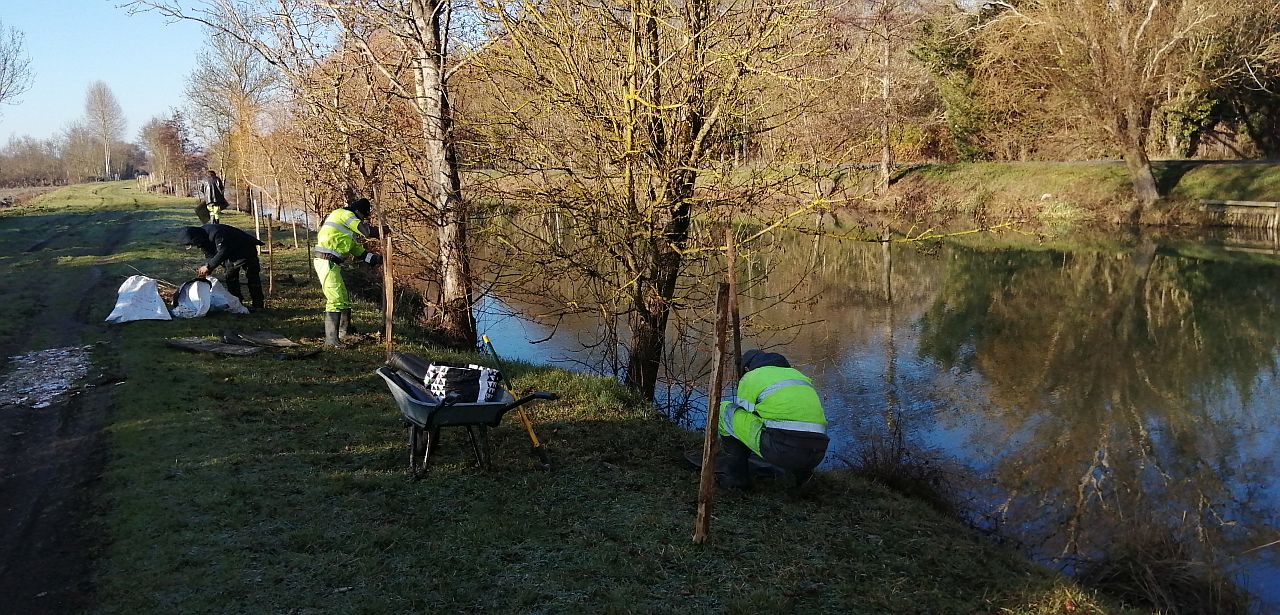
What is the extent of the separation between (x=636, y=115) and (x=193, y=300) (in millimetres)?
6719

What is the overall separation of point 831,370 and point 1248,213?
21416 millimetres

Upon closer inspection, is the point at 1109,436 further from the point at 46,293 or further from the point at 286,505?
the point at 46,293

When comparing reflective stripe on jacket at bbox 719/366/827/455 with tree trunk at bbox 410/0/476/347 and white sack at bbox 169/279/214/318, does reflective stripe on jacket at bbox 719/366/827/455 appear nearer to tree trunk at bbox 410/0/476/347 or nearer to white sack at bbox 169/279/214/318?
tree trunk at bbox 410/0/476/347

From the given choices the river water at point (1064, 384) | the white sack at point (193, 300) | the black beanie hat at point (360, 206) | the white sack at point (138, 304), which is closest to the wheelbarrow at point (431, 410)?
the river water at point (1064, 384)

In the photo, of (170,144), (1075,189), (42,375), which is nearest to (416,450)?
(42,375)

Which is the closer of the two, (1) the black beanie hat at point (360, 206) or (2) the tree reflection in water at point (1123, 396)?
(2) the tree reflection in water at point (1123, 396)

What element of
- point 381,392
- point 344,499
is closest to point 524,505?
point 344,499

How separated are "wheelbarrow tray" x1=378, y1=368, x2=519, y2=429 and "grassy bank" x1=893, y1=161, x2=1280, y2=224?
21.8 meters

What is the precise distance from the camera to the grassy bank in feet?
90.8

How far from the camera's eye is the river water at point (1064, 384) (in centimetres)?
755

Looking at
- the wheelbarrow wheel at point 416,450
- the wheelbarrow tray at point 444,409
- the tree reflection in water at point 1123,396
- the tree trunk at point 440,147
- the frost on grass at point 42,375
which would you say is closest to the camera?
the wheelbarrow tray at point 444,409

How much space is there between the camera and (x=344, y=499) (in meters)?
5.97

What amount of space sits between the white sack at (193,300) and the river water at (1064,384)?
378cm

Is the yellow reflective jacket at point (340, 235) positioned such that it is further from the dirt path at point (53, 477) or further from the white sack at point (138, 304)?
the white sack at point (138, 304)
